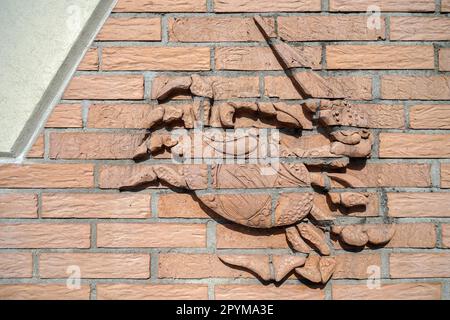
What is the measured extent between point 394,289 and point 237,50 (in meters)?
0.90

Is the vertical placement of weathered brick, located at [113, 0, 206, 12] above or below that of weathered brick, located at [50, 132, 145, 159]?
above

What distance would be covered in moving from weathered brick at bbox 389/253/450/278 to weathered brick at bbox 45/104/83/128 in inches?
42.7

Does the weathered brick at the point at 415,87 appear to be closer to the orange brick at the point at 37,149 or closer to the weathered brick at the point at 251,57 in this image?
the weathered brick at the point at 251,57

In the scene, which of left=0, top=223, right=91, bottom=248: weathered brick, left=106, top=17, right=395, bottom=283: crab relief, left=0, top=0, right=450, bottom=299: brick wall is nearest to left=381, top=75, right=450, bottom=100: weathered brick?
left=0, top=0, right=450, bottom=299: brick wall

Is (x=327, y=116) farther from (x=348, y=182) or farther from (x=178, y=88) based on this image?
(x=178, y=88)

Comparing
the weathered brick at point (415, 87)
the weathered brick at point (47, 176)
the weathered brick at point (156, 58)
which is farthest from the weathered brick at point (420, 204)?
the weathered brick at point (47, 176)

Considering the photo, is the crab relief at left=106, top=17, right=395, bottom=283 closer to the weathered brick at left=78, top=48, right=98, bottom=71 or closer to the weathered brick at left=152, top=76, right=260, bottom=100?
the weathered brick at left=152, top=76, right=260, bottom=100

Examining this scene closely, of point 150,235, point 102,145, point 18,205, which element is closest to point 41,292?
point 18,205

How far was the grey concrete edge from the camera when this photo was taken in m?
1.31

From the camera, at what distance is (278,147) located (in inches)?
51.0

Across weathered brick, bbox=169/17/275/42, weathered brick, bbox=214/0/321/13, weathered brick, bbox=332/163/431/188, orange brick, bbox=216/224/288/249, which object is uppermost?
weathered brick, bbox=214/0/321/13

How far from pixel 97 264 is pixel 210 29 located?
2.70ft

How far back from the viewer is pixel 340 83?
4.29 ft

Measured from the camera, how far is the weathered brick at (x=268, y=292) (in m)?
1.29
